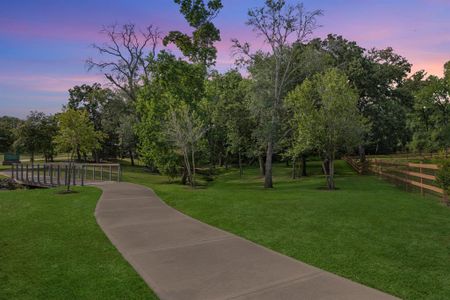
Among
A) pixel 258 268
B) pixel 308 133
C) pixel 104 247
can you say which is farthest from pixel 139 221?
pixel 308 133

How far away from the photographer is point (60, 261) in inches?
220

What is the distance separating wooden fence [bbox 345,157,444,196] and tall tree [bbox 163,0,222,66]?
41.8 feet

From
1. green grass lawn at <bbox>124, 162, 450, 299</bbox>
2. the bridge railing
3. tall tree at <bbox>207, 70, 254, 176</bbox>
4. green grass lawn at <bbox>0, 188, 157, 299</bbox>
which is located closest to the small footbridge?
the bridge railing

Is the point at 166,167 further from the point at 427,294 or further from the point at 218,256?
the point at 427,294

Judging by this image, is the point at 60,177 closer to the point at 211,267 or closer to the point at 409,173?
the point at 409,173

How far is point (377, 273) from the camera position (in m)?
5.04

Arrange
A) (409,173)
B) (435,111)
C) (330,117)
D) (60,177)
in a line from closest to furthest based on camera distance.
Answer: (409,173), (330,117), (60,177), (435,111)

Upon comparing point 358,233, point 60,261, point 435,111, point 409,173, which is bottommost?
point 60,261

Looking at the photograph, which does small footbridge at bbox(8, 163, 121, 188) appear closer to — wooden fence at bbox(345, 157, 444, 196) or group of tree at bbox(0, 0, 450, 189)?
group of tree at bbox(0, 0, 450, 189)

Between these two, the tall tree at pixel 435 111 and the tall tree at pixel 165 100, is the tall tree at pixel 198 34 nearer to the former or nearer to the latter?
the tall tree at pixel 165 100

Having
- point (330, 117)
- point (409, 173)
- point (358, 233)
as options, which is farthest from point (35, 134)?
point (358, 233)

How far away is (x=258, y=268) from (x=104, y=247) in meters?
2.95

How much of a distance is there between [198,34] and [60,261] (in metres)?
17.2

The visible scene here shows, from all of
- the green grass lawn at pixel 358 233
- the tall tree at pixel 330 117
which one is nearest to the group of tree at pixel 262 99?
the tall tree at pixel 330 117
